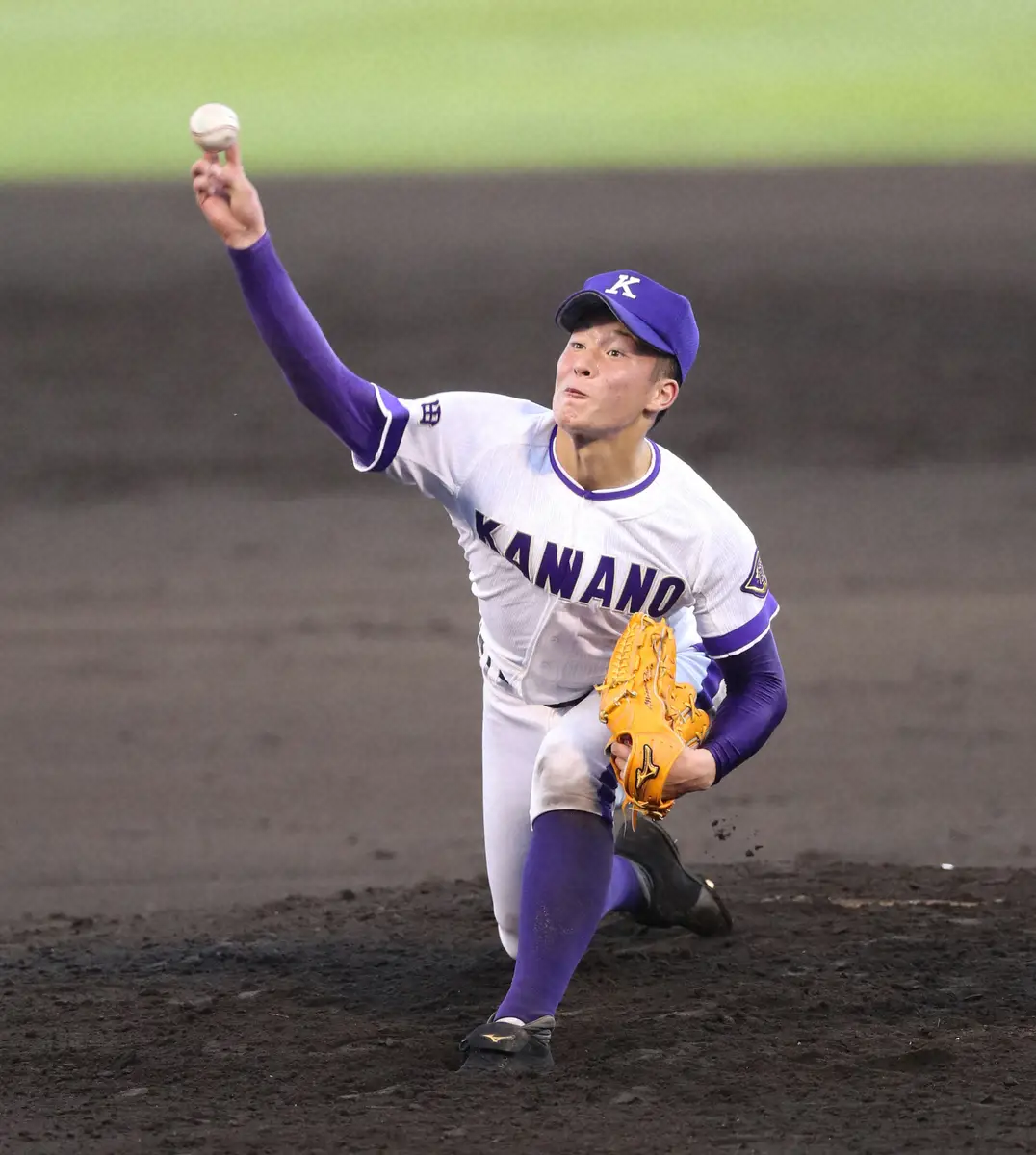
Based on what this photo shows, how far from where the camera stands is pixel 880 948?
5.01 meters

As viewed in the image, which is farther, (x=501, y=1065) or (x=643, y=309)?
(x=643, y=309)

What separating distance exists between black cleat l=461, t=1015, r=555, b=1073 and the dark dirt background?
0.09 metres

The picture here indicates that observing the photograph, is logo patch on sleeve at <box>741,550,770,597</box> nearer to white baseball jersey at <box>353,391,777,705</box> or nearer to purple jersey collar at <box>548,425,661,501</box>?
white baseball jersey at <box>353,391,777,705</box>

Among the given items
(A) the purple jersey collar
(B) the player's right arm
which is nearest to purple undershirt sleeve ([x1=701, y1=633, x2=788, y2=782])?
(A) the purple jersey collar

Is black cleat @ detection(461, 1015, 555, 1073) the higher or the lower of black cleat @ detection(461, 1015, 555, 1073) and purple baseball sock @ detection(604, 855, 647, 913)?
the lower

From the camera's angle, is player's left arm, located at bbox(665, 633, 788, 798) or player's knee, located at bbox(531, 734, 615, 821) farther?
player's knee, located at bbox(531, 734, 615, 821)

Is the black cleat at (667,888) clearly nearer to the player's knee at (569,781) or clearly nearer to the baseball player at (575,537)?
the baseball player at (575,537)

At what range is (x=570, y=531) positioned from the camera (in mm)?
4195

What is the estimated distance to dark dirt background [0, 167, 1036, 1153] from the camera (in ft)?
13.1

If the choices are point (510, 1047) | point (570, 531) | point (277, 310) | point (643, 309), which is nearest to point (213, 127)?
point (277, 310)

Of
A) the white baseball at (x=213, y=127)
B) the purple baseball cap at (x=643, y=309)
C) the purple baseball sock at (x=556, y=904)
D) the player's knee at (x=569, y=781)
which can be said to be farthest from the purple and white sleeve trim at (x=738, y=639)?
the white baseball at (x=213, y=127)

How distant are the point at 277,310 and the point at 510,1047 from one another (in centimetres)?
163

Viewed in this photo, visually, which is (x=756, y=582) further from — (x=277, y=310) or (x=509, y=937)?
(x=277, y=310)

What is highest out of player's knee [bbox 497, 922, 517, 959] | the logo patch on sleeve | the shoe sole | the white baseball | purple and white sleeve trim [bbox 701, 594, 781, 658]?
the white baseball
